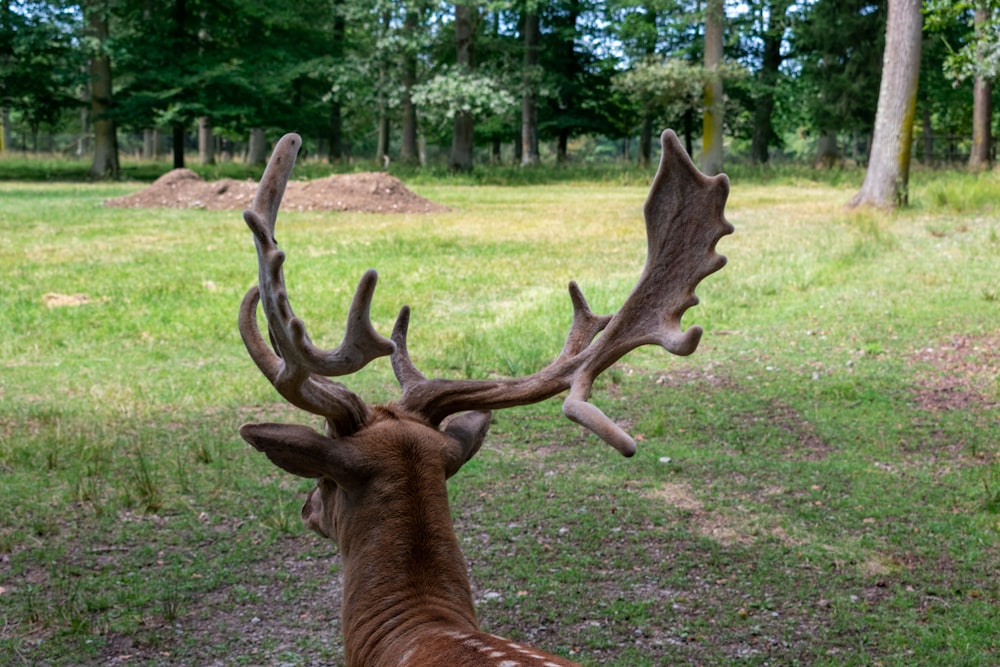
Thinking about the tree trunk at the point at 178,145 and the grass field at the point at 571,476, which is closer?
the grass field at the point at 571,476

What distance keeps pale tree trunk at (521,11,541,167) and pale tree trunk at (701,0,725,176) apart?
5484mm

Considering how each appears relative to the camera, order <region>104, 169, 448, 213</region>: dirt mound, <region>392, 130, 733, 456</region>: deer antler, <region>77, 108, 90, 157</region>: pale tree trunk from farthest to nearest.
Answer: <region>77, 108, 90, 157</region>: pale tree trunk, <region>104, 169, 448, 213</region>: dirt mound, <region>392, 130, 733, 456</region>: deer antler

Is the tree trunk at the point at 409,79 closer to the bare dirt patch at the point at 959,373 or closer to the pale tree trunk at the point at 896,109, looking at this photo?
the pale tree trunk at the point at 896,109

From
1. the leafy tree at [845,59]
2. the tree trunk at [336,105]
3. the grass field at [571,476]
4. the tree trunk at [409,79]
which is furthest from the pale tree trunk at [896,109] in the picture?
the tree trunk at [336,105]

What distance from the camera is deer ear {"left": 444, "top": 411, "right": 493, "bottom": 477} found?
3.09 m

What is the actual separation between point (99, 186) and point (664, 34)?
2419cm

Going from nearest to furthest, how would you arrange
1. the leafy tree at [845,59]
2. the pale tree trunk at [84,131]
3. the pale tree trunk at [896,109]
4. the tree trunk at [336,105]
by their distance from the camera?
the pale tree trunk at [896,109] < the leafy tree at [845,59] < the tree trunk at [336,105] < the pale tree trunk at [84,131]

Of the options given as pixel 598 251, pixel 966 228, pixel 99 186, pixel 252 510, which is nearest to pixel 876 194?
pixel 966 228

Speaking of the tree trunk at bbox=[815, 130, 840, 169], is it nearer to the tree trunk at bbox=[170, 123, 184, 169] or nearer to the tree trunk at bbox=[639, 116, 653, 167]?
the tree trunk at bbox=[639, 116, 653, 167]

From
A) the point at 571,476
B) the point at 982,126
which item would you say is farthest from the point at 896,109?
the point at 982,126

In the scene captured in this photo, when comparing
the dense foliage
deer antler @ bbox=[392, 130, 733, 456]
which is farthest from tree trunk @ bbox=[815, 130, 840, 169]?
deer antler @ bbox=[392, 130, 733, 456]

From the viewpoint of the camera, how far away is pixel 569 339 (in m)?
3.55

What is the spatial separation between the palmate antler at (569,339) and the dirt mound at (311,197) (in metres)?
17.8

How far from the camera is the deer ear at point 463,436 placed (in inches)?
121
